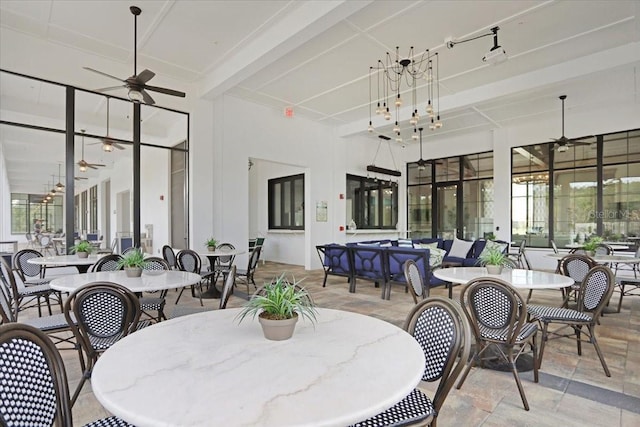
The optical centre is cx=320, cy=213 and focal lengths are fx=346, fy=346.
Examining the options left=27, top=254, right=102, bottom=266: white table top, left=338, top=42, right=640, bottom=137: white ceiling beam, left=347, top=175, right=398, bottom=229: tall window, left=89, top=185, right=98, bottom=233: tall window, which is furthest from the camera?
left=89, top=185, right=98, bottom=233: tall window

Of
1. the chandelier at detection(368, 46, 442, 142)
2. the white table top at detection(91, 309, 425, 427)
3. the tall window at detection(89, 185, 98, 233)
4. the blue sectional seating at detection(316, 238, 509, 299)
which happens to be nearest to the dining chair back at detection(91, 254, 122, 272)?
the white table top at detection(91, 309, 425, 427)

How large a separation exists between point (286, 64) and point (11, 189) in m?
9.52

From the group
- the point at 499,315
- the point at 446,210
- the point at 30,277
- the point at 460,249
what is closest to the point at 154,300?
the point at 499,315

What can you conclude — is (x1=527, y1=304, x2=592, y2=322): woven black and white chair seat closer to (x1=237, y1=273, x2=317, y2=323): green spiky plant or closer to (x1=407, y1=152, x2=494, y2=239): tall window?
(x1=237, y1=273, x2=317, y2=323): green spiky plant

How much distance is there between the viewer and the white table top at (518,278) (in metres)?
2.90

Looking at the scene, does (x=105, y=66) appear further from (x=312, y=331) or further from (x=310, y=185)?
(x=312, y=331)

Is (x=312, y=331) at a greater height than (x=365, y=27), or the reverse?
(x=365, y=27)

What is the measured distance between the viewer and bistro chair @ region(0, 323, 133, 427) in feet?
3.61

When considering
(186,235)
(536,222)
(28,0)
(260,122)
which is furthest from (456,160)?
(28,0)

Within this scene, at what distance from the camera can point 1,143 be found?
653cm

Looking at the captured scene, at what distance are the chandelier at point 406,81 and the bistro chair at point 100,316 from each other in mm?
4253

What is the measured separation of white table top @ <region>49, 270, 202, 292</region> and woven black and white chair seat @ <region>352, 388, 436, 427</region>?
6.49 feet

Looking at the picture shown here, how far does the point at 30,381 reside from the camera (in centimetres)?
118

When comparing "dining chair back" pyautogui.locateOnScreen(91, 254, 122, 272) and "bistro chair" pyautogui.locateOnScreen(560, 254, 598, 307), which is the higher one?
"dining chair back" pyautogui.locateOnScreen(91, 254, 122, 272)
